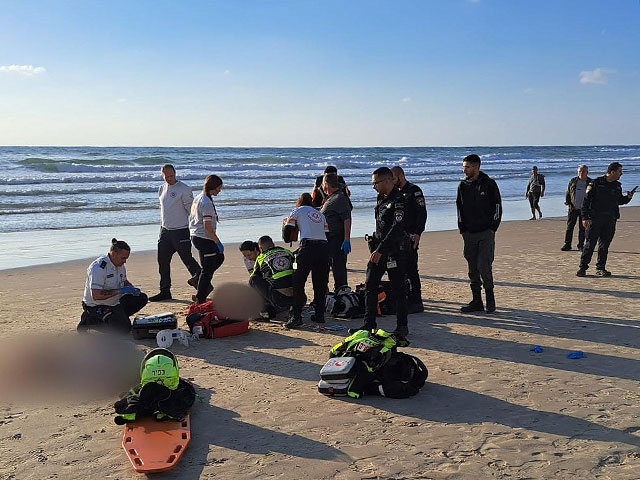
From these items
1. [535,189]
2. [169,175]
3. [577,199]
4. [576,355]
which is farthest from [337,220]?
[535,189]

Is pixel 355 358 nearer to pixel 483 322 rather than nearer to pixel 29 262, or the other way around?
pixel 483 322

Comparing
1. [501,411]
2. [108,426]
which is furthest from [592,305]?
[108,426]

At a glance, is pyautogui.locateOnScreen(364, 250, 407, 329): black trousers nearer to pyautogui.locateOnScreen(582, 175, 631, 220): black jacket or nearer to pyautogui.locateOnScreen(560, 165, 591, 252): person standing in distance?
pyautogui.locateOnScreen(582, 175, 631, 220): black jacket

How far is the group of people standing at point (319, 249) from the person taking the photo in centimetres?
754

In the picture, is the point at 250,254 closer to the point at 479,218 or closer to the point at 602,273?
the point at 479,218

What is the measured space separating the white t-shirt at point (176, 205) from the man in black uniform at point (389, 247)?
132 inches

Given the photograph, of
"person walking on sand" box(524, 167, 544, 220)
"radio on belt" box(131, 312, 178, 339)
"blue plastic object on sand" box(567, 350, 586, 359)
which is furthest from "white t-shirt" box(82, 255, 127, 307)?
"person walking on sand" box(524, 167, 544, 220)

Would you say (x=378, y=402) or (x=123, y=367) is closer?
(x=378, y=402)

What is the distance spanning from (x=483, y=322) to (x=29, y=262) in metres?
8.73

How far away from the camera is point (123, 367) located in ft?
21.6

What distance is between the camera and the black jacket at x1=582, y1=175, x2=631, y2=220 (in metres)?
11.1

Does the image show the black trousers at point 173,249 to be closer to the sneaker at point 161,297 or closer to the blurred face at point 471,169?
the sneaker at point 161,297

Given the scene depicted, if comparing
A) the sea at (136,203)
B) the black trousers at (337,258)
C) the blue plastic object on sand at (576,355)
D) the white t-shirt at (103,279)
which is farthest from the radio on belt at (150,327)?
the sea at (136,203)

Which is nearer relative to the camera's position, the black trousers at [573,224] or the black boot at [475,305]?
the black boot at [475,305]
